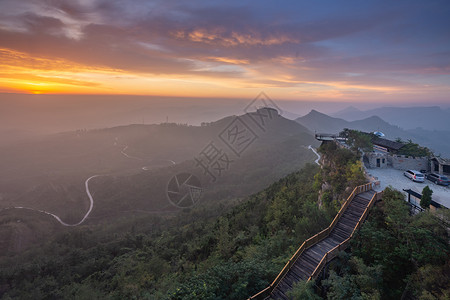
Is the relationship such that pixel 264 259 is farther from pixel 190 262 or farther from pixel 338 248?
pixel 190 262

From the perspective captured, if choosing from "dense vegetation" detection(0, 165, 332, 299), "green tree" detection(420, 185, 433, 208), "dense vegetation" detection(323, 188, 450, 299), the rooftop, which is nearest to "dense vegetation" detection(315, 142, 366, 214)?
"dense vegetation" detection(0, 165, 332, 299)

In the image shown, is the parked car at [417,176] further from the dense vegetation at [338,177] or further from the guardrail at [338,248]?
the guardrail at [338,248]

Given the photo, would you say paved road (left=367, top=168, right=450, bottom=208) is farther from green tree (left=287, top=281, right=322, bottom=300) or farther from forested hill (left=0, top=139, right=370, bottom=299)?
green tree (left=287, top=281, right=322, bottom=300)

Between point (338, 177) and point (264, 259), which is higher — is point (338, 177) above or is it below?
above

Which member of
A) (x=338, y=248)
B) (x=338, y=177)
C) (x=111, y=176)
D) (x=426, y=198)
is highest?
(x=426, y=198)

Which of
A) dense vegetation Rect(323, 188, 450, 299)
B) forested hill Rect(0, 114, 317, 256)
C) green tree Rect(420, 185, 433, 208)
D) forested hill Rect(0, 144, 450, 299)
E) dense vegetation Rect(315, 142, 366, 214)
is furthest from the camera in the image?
forested hill Rect(0, 114, 317, 256)

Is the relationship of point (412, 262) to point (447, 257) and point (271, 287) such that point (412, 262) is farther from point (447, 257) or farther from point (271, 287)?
point (271, 287)

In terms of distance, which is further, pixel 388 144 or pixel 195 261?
pixel 388 144

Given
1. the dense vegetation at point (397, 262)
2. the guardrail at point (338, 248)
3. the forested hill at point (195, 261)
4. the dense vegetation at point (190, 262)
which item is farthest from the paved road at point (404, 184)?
the dense vegetation at point (190, 262)

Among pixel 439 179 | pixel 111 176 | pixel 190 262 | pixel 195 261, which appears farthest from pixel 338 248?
pixel 111 176
